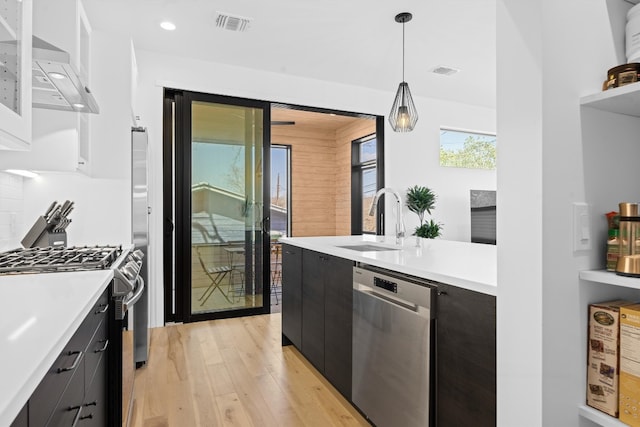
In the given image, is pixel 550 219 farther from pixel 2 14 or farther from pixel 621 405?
pixel 2 14

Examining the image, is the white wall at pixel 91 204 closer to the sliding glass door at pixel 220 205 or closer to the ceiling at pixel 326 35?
the sliding glass door at pixel 220 205

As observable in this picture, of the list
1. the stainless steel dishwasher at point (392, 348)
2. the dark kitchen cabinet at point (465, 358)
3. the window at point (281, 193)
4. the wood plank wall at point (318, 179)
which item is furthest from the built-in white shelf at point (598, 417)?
the window at point (281, 193)

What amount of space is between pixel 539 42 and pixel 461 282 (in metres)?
0.78

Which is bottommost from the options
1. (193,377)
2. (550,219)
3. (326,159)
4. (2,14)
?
(193,377)

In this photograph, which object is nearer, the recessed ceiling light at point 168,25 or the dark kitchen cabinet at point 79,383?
the dark kitchen cabinet at point 79,383

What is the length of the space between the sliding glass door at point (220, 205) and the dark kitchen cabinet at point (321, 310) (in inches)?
44.6

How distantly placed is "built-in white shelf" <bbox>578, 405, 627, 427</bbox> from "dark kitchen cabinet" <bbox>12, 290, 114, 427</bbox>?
1.34 meters

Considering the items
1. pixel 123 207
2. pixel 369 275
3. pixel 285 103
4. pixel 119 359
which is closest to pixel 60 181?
pixel 123 207

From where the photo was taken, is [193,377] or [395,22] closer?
[193,377]

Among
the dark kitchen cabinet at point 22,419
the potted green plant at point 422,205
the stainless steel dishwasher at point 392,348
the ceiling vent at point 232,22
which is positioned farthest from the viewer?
the potted green plant at point 422,205

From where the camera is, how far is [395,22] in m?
3.26

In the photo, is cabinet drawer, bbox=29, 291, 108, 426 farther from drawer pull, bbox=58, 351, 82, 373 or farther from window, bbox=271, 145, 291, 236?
window, bbox=271, 145, 291, 236

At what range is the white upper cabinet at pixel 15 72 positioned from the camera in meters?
1.23

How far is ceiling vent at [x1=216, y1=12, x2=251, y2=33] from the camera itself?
3.16 m
